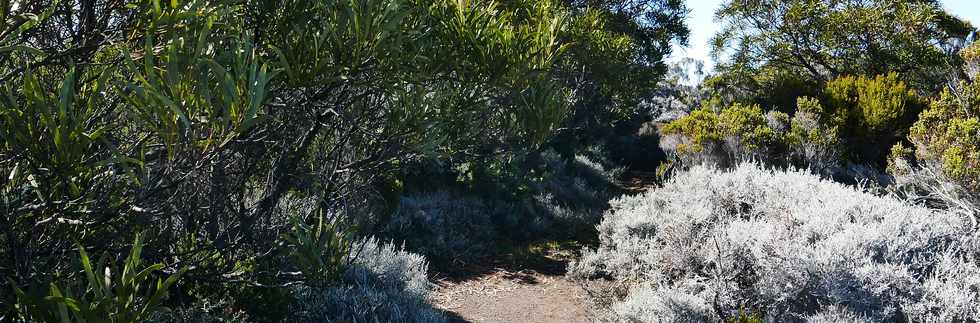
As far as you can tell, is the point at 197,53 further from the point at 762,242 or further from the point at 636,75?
the point at 636,75

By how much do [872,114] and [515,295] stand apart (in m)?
6.51

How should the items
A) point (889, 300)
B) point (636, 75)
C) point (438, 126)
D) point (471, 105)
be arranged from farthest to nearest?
point (636, 75), point (889, 300), point (471, 105), point (438, 126)

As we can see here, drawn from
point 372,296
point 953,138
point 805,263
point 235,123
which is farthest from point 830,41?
point 235,123

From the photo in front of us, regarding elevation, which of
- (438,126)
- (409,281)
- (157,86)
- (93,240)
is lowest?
(409,281)

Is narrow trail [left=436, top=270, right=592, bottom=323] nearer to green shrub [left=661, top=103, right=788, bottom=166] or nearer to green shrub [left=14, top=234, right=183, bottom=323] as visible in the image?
green shrub [left=661, top=103, right=788, bottom=166]

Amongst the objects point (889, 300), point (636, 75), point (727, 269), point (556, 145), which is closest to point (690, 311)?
point (727, 269)

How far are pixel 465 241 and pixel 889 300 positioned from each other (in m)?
4.90

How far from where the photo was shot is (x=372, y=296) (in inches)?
192

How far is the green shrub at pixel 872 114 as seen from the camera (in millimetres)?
8750

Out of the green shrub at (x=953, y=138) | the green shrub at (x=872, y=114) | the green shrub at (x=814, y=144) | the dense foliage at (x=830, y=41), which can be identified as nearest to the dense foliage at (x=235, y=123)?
the green shrub at (x=953, y=138)

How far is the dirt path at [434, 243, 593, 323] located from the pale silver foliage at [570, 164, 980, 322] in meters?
0.46

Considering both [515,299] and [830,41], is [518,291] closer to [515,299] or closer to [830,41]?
[515,299]

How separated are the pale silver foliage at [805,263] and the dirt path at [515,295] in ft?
1.52

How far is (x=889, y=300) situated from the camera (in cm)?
450
